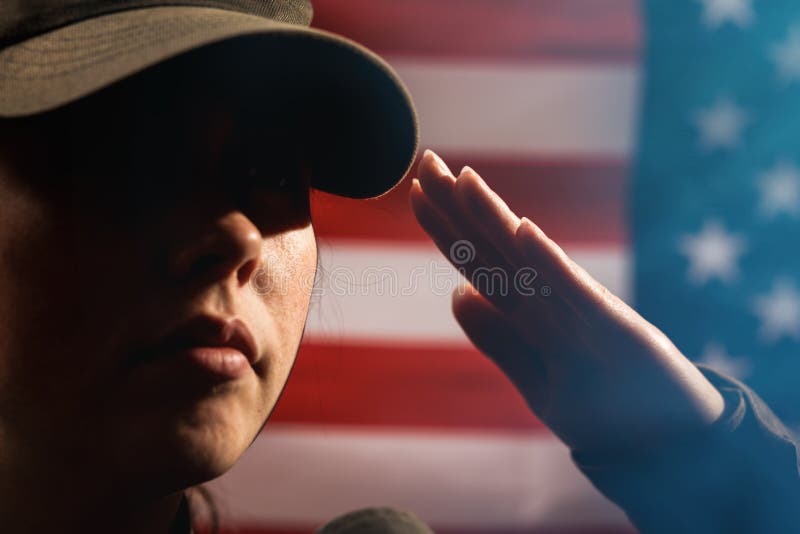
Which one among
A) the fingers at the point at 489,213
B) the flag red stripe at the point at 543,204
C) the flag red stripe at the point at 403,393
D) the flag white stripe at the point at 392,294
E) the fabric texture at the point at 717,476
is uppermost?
the fingers at the point at 489,213

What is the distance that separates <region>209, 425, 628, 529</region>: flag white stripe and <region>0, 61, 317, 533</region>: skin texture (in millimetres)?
781

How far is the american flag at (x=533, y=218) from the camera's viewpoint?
1.26 meters

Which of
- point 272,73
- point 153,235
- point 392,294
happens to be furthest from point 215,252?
point 392,294

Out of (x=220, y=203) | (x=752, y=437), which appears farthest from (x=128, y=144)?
(x=752, y=437)

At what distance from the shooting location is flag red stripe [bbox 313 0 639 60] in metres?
1.28

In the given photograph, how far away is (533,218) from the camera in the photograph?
51.0 inches

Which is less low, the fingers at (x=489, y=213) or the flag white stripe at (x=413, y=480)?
the fingers at (x=489, y=213)

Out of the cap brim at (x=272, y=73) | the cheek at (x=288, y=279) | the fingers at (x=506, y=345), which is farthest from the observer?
the fingers at (x=506, y=345)

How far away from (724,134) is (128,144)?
3.75 ft

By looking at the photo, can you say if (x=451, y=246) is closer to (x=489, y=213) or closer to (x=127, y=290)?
(x=489, y=213)

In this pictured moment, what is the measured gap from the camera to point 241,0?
1.85ft

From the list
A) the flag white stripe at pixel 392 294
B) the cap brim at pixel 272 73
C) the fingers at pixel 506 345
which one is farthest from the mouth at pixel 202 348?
the flag white stripe at pixel 392 294

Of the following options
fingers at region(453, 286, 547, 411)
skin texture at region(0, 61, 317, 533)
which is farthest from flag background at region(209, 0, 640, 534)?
skin texture at region(0, 61, 317, 533)

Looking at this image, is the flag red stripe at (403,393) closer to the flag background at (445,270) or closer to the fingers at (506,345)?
the flag background at (445,270)
